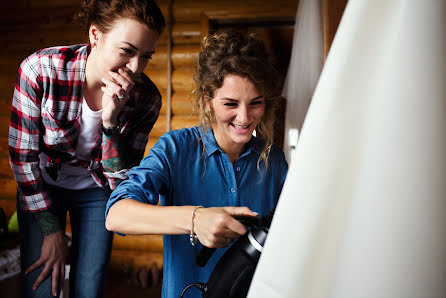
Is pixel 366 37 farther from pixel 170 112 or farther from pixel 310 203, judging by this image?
pixel 170 112

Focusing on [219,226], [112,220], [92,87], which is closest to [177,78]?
[92,87]

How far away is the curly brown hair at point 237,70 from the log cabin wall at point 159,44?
1.73 m

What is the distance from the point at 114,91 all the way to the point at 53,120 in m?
0.23

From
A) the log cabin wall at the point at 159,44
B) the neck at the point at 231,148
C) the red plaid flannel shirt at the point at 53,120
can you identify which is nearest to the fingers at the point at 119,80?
the red plaid flannel shirt at the point at 53,120

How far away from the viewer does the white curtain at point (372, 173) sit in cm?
31

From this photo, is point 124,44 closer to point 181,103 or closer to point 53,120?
point 53,120

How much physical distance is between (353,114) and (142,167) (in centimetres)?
67

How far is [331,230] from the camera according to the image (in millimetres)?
363

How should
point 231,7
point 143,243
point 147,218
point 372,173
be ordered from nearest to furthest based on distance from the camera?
point 372,173 < point 147,218 < point 231,7 < point 143,243

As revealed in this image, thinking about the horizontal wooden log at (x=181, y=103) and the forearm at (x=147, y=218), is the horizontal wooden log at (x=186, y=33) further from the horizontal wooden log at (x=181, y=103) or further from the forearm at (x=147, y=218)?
the forearm at (x=147, y=218)

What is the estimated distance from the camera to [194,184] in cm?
103

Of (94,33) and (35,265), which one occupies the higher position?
(94,33)

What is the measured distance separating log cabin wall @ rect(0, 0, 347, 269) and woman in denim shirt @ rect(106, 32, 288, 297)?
1759 mm

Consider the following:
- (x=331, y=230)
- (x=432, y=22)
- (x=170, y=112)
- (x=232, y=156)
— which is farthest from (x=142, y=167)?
(x=170, y=112)
